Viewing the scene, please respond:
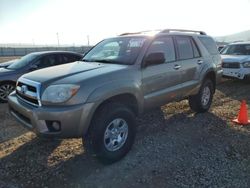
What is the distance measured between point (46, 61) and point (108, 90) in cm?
538

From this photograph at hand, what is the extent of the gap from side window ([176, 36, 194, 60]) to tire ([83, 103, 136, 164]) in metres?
2.07

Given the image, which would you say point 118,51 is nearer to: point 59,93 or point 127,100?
point 127,100

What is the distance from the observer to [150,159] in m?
4.57

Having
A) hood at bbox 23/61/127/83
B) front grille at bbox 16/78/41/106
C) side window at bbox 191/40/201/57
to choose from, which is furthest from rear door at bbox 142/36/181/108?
front grille at bbox 16/78/41/106

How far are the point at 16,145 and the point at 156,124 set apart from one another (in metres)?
2.84

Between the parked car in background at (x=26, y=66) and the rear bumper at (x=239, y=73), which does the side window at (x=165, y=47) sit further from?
the rear bumper at (x=239, y=73)

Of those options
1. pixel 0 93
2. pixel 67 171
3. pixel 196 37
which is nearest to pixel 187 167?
pixel 67 171

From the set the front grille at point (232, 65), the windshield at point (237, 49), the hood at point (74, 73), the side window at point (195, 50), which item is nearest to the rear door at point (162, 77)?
the hood at point (74, 73)

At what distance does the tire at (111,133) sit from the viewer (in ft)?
13.4

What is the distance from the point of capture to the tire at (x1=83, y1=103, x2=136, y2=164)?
409cm

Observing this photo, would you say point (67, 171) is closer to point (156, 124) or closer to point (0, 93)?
point (156, 124)

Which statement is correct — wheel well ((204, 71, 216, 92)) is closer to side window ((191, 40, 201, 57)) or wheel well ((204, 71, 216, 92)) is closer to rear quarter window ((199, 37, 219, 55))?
rear quarter window ((199, 37, 219, 55))

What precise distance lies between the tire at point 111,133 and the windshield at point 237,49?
9.17 meters

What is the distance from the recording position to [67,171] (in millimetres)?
4180
